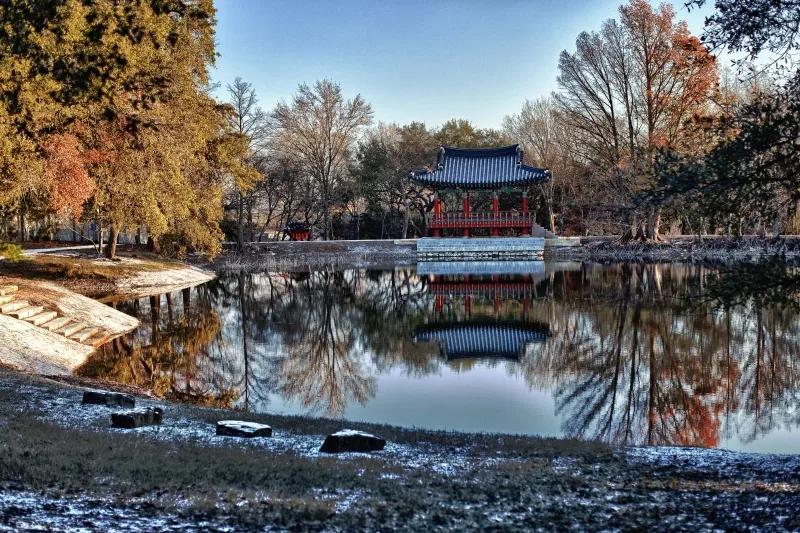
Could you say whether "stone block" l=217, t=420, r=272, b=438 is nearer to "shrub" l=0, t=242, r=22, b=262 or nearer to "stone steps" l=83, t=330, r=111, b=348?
"shrub" l=0, t=242, r=22, b=262

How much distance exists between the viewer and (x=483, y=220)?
45156 mm

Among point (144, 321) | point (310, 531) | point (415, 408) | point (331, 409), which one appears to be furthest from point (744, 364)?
point (144, 321)

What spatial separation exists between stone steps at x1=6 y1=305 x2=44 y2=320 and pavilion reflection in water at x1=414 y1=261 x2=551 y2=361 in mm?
9768

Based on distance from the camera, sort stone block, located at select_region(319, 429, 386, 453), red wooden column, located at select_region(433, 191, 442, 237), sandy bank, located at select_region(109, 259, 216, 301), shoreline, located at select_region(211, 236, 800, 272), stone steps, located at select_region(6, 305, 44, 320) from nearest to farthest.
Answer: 1. stone block, located at select_region(319, 429, 386, 453)
2. stone steps, located at select_region(6, 305, 44, 320)
3. sandy bank, located at select_region(109, 259, 216, 301)
4. shoreline, located at select_region(211, 236, 800, 272)
5. red wooden column, located at select_region(433, 191, 442, 237)

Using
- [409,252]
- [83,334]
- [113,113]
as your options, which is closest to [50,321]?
[83,334]

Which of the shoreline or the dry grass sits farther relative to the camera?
the shoreline

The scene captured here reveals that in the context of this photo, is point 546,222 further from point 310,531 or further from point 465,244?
point 310,531

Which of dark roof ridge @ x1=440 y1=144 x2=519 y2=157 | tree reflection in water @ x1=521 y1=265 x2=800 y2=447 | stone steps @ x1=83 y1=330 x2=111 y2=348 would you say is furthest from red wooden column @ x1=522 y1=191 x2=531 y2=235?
stone steps @ x1=83 y1=330 x2=111 y2=348

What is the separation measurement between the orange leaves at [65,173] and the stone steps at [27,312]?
133 inches

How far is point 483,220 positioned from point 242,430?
38.7 m

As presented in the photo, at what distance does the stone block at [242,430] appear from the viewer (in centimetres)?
759

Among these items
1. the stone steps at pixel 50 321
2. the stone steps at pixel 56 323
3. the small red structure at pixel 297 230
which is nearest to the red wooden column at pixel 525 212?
the small red structure at pixel 297 230

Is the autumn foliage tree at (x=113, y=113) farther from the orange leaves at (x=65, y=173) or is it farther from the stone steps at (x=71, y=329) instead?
the stone steps at (x=71, y=329)

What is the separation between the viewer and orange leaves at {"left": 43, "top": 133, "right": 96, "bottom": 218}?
17.7m
